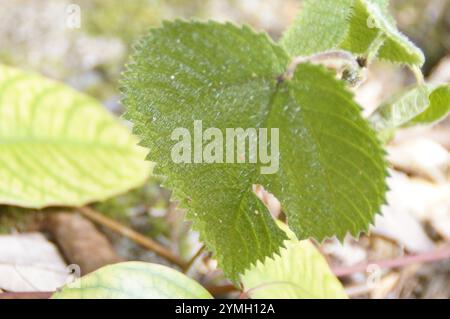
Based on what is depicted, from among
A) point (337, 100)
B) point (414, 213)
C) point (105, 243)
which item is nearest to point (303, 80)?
point (337, 100)

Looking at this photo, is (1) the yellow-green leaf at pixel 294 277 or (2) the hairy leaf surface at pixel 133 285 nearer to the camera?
(2) the hairy leaf surface at pixel 133 285

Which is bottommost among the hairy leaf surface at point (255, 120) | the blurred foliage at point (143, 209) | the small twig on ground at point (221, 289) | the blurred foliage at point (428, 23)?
the small twig on ground at point (221, 289)

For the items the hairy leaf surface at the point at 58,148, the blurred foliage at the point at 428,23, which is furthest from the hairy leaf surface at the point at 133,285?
the blurred foliage at the point at 428,23

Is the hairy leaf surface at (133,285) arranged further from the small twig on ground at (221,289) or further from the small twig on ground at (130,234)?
the small twig on ground at (130,234)

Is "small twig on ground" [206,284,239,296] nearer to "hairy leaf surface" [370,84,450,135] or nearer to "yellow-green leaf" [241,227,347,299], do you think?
"yellow-green leaf" [241,227,347,299]

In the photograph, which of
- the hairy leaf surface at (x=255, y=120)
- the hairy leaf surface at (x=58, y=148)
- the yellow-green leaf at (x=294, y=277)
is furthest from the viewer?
the hairy leaf surface at (x=58, y=148)

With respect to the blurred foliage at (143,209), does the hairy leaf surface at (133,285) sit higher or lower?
lower
